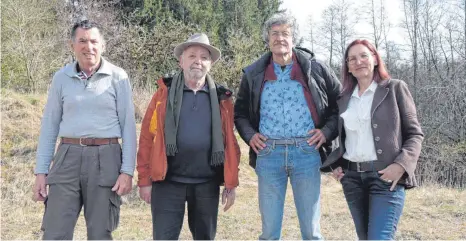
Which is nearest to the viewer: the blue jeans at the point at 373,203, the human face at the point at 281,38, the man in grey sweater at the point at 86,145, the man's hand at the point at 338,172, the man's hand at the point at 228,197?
the blue jeans at the point at 373,203

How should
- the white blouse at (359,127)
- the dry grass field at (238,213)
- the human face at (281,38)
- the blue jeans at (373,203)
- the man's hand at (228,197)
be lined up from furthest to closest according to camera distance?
the dry grass field at (238,213) < the man's hand at (228,197) < the human face at (281,38) < the white blouse at (359,127) < the blue jeans at (373,203)

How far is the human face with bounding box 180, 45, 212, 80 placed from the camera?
3.30 meters

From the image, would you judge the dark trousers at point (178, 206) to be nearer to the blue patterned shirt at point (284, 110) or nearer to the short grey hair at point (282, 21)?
the blue patterned shirt at point (284, 110)

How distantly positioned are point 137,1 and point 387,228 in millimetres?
19785

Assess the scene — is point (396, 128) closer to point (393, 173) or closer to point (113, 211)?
point (393, 173)

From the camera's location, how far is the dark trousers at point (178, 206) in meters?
3.24

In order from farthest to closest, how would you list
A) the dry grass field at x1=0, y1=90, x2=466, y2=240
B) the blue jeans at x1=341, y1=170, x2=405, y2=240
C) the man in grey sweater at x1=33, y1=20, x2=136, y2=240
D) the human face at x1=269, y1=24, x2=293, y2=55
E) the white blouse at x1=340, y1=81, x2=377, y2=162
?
the dry grass field at x1=0, y1=90, x2=466, y2=240 < the human face at x1=269, y1=24, x2=293, y2=55 < the man in grey sweater at x1=33, y1=20, x2=136, y2=240 < the white blouse at x1=340, y1=81, x2=377, y2=162 < the blue jeans at x1=341, y1=170, x2=405, y2=240

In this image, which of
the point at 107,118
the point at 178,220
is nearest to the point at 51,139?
the point at 107,118

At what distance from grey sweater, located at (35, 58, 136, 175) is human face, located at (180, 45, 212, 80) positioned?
47cm

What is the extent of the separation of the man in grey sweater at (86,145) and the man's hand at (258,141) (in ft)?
2.93

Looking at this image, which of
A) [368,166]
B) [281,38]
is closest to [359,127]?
[368,166]

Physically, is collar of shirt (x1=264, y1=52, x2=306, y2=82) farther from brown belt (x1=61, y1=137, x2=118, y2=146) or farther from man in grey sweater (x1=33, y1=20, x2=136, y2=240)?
brown belt (x1=61, y1=137, x2=118, y2=146)

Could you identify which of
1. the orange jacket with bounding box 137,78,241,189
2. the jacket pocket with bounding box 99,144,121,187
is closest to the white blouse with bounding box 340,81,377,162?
the orange jacket with bounding box 137,78,241,189

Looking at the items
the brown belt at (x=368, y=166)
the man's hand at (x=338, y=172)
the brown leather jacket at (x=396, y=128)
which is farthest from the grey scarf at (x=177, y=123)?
the brown leather jacket at (x=396, y=128)
